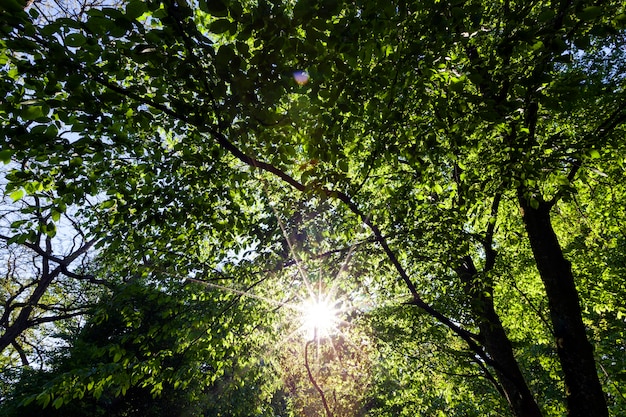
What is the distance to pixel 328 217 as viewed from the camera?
6.34 metres

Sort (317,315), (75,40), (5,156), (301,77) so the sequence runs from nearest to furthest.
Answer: (75,40) < (5,156) < (301,77) < (317,315)

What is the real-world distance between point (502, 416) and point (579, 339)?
364 inches

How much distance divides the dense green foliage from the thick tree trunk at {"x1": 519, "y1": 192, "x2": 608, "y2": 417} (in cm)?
3

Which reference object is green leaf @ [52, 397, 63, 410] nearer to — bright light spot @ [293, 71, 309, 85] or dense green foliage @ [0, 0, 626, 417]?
dense green foliage @ [0, 0, 626, 417]

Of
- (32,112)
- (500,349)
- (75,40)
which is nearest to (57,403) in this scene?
(32,112)

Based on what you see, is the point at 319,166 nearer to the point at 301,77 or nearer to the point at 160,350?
the point at 301,77

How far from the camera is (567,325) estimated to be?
5.70m

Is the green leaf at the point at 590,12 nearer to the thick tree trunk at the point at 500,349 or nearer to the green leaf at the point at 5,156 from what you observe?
the green leaf at the point at 5,156

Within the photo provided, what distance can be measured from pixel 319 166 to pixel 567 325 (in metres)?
5.10

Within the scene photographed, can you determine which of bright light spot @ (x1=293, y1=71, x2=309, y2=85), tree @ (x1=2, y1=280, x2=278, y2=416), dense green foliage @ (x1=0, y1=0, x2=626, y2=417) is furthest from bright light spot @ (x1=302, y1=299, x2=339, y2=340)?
bright light spot @ (x1=293, y1=71, x2=309, y2=85)

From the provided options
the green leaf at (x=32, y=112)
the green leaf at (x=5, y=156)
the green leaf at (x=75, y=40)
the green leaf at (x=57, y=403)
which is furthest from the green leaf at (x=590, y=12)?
the green leaf at (x=57, y=403)

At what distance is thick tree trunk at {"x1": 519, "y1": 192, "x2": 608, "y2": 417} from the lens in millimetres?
5238

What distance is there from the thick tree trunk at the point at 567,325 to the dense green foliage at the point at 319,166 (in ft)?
0.10

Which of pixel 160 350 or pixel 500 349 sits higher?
pixel 500 349
